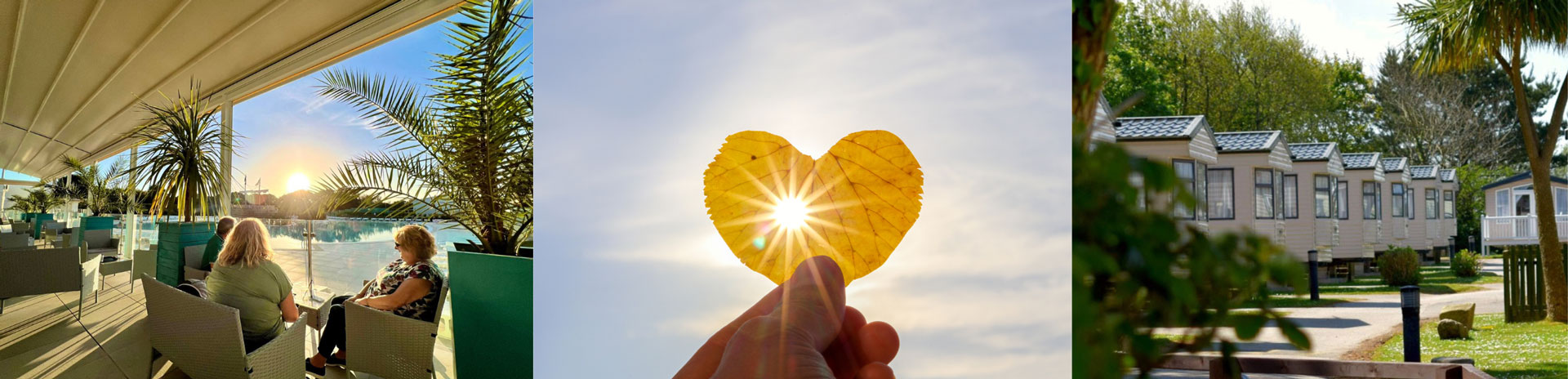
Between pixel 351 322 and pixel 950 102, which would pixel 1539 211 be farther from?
pixel 351 322

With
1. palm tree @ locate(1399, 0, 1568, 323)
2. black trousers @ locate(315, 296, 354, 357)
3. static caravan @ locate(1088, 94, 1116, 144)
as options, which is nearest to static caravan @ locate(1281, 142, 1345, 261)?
palm tree @ locate(1399, 0, 1568, 323)

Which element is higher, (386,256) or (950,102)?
(950,102)

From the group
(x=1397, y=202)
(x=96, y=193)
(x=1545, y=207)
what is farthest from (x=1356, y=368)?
(x=96, y=193)

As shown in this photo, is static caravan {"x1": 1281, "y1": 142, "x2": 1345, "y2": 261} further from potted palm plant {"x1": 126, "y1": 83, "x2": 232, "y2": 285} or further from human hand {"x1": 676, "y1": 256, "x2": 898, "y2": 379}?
potted palm plant {"x1": 126, "y1": 83, "x2": 232, "y2": 285}

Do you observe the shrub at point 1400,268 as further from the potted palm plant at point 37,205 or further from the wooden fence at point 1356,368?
the potted palm plant at point 37,205

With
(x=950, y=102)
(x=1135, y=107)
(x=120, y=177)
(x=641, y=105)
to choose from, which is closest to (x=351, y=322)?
(x=641, y=105)

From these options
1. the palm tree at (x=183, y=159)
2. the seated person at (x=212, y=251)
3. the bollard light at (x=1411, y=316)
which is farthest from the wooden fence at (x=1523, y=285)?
the palm tree at (x=183, y=159)
